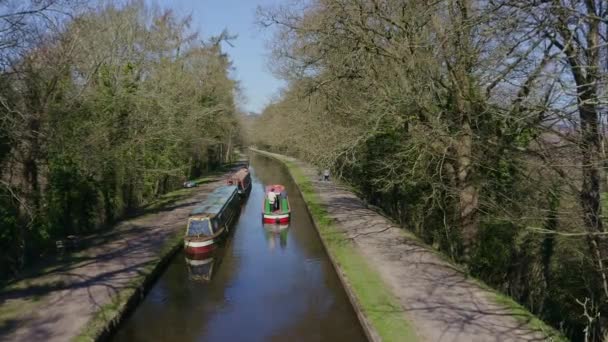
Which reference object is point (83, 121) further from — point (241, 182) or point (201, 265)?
point (241, 182)

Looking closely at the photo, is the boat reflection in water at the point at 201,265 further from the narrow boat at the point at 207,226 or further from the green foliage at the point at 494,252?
the green foliage at the point at 494,252

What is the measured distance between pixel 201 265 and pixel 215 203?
549 cm

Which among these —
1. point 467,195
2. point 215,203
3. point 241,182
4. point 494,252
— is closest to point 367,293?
point 467,195

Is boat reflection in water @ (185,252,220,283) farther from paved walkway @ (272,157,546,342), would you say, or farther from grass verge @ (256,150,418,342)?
paved walkway @ (272,157,546,342)

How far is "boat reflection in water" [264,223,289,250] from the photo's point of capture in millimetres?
21516

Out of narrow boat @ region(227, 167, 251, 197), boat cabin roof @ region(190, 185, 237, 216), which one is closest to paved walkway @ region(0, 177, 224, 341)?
boat cabin roof @ region(190, 185, 237, 216)

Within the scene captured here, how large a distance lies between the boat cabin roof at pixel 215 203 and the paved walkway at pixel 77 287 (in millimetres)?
1488

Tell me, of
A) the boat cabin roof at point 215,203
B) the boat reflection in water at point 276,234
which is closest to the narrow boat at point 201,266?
the boat cabin roof at point 215,203

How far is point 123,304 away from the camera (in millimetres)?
12352

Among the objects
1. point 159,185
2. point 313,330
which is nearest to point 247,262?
point 313,330

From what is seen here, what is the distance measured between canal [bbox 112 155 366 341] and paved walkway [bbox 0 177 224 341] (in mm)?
923

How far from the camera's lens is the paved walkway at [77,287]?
10.5 m

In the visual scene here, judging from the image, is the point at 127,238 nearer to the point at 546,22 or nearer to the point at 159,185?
the point at 159,185

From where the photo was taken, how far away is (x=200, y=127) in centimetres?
3719
